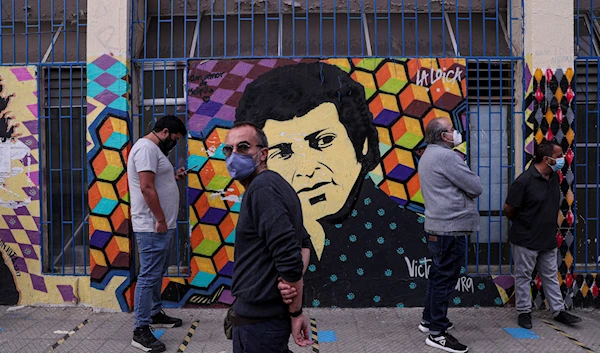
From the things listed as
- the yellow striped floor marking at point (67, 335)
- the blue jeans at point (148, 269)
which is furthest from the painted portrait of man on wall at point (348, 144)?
the yellow striped floor marking at point (67, 335)

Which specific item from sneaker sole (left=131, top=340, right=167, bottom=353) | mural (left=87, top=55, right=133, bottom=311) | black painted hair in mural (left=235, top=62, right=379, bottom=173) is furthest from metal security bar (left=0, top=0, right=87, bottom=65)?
sneaker sole (left=131, top=340, right=167, bottom=353)

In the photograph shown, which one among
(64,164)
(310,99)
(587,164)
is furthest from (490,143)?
(64,164)

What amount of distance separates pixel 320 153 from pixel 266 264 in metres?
3.20

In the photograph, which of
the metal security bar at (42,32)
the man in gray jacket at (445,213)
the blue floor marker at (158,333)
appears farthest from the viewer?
the metal security bar at (42,32)

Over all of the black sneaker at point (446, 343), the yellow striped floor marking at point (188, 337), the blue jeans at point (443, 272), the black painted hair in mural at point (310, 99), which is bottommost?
the yellow striped floor marking at point (188, 337)

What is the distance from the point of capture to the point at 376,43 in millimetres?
6098

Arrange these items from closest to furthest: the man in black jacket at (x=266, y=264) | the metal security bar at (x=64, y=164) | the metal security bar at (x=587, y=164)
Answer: the man in black jacket at (x=266, y=264)
the metal security bar at (x=587, y=164)
the metal security bar at (x=64, y=164)

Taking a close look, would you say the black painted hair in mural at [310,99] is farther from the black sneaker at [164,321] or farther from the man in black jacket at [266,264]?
the man in black jacket at [266,264]

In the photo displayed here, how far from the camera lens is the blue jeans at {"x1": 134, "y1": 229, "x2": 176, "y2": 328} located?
484 cm

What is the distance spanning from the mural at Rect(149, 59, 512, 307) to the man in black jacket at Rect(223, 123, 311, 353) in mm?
3033

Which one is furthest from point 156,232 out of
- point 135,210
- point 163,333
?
point 163,333

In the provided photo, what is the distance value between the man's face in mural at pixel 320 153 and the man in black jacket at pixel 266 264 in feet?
9.89

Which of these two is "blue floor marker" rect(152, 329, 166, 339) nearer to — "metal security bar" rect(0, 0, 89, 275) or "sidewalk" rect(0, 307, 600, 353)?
"sidewalk" rect(0, 307, 600, 353)

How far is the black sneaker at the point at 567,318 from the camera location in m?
5.33
